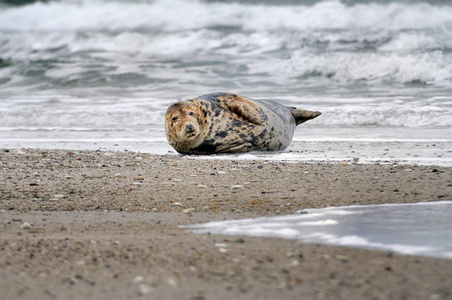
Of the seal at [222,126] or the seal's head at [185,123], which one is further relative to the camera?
the seal at [222,126]

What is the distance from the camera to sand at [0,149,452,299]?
2.17m

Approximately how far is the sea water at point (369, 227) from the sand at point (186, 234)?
14 centimetres

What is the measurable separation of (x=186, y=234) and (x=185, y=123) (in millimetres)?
3963

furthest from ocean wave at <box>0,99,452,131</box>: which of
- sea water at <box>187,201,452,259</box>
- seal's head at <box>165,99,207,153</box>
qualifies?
sea water at <box>187,201,452,259</box>

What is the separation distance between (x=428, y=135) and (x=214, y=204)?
20.5 feet

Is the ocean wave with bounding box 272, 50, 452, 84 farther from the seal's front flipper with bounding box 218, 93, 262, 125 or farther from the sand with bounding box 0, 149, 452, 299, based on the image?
the sand with bounding box 0, 149, 452, 299

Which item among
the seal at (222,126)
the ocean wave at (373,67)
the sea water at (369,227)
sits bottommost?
the sea water at (369,227)

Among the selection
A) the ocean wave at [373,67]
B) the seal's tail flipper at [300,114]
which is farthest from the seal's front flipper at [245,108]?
the ocean wave at [373,67]

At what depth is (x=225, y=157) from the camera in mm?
7023

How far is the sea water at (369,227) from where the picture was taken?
279 centimetres

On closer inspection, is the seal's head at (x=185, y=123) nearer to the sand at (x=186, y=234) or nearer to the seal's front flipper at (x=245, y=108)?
the seal's front flipper at (x=245, y=108)

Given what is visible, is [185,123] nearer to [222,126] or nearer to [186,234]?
[222,126]

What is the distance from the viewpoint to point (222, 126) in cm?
743

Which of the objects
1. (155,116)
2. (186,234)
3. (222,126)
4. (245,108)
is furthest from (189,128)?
(155,116)
